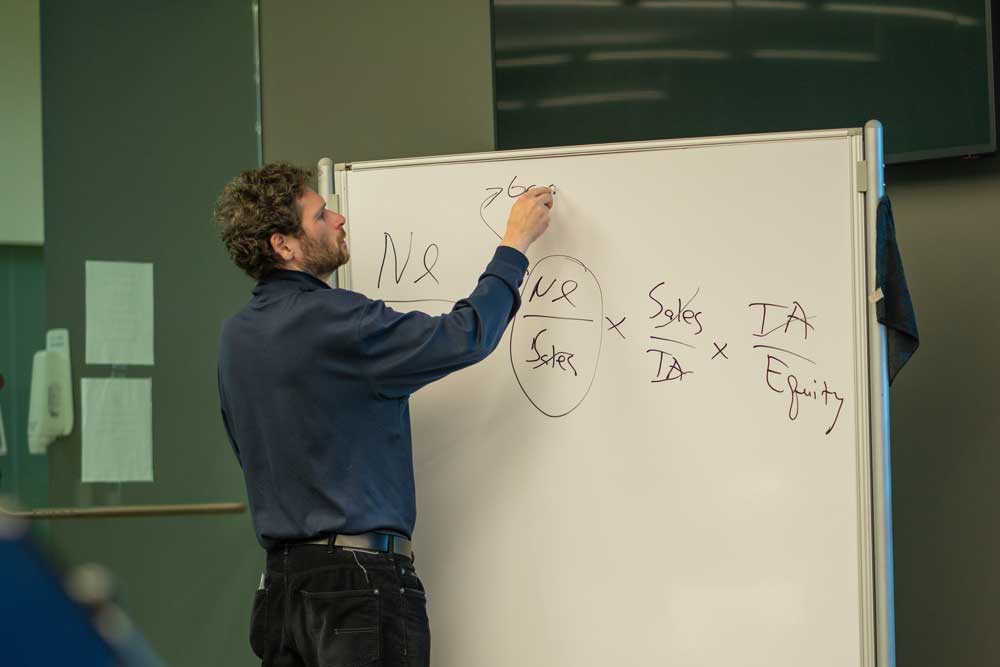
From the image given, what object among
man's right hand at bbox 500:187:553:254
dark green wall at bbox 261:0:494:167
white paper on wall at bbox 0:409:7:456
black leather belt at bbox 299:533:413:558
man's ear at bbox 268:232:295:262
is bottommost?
black leather belt at bbox 299:533:413:558

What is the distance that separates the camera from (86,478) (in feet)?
10.1

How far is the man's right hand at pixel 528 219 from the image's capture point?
221 centimetres

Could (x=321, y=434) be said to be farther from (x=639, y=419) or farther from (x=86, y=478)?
(x=86, y=478)

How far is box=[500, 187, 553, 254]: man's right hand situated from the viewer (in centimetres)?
221

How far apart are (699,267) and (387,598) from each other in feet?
2.95

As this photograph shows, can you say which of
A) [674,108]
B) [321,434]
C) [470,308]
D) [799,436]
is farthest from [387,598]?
[674,108]

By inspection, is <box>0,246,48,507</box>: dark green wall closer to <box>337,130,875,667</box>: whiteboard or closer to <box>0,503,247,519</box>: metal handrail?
<box>0,503,247,519</box>: metal handrail

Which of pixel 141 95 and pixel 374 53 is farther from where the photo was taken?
pixel 141 95

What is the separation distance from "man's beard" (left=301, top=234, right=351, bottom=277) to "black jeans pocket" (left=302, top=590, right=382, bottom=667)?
0.61 m

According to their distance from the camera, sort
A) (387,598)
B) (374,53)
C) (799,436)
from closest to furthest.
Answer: (387,598) → (799,436) → (374,53)

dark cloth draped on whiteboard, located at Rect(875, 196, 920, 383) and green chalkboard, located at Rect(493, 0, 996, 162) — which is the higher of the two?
green chalkboard, located at Rect(493, 0, 996, 162)

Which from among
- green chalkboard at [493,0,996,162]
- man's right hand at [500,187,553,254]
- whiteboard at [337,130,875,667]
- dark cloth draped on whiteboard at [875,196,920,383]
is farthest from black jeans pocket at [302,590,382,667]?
green chalkboard at [493,0,996,162]

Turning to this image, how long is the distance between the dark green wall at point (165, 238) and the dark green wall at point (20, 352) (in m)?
0.04

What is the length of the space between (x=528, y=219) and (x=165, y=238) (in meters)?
1.33
